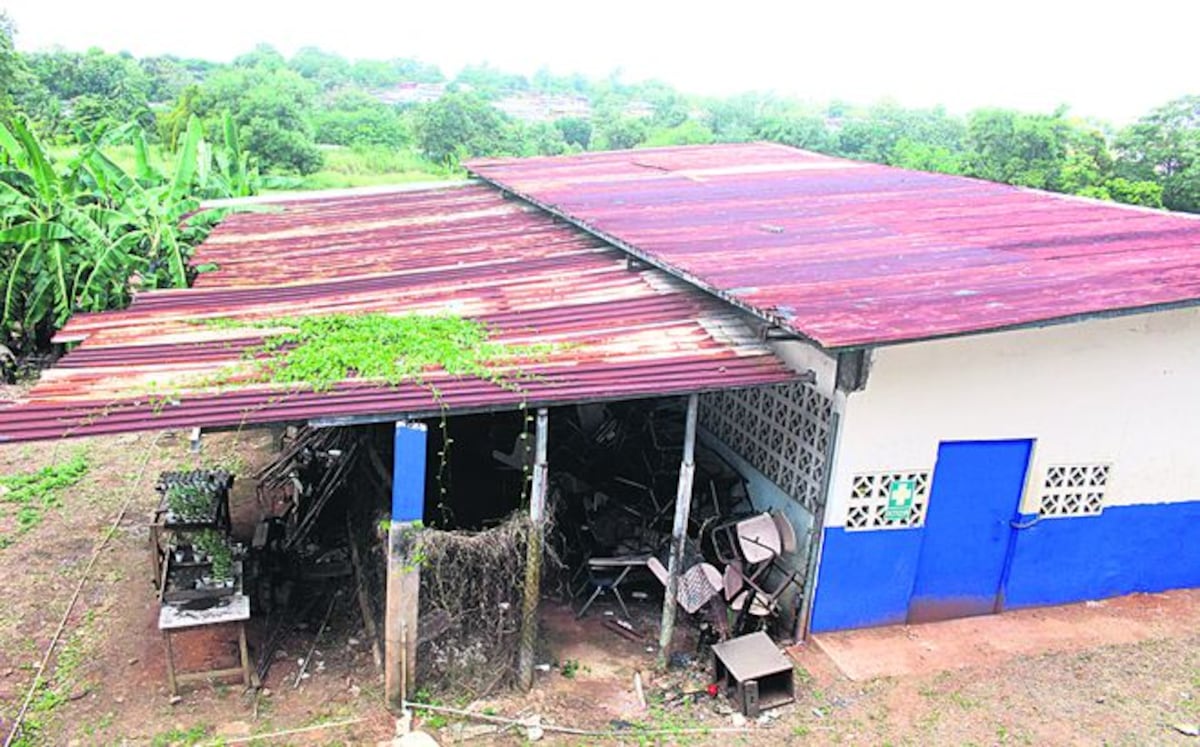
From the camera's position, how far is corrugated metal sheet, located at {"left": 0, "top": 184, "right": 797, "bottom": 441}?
18.8 feet

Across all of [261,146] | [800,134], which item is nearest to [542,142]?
[800,134]

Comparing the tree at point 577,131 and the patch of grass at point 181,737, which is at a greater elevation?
the tree at point 577,131

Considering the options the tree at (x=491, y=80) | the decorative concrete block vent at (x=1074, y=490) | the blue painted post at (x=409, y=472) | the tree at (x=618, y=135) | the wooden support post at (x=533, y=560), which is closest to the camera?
the blue painted post at (x=409, y=472)

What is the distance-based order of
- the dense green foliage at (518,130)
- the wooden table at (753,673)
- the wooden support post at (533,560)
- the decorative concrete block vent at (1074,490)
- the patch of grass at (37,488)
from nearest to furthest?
the wooden support post at (533,560)
the wooden table at (753,673)
the decorative concrete block vent at (1074,490)
the patch of grass at (37,488)
the dense green foliage at (518,130)

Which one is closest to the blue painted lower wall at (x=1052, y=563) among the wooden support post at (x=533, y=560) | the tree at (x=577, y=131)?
the wooden support post at (x=533, y=560)

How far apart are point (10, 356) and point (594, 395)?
41.5 ft

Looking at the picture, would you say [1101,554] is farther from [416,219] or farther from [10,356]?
[10,356]

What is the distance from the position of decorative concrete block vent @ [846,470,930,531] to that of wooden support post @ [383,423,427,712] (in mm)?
3374

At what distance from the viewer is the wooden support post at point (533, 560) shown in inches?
263

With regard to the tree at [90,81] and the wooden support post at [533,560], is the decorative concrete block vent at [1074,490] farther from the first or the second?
the tree at [90,81]

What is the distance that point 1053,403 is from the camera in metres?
7.75

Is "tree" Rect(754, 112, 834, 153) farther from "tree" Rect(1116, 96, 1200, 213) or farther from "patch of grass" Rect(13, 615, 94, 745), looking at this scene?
"patch of grass" Rect(13, 615, 94, 745)

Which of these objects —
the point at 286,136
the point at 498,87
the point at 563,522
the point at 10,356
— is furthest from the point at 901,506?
the point at 498,87

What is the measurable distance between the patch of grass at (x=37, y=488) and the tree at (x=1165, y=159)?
42.7 m
